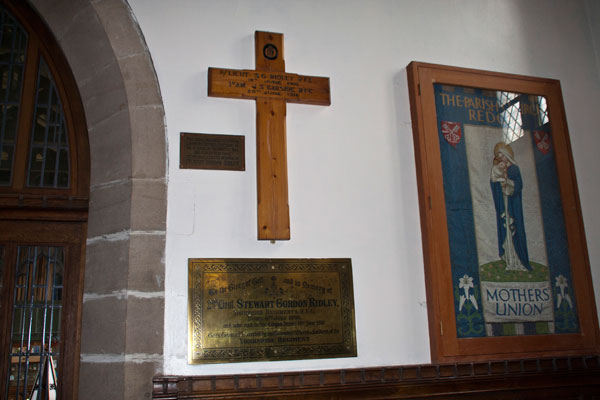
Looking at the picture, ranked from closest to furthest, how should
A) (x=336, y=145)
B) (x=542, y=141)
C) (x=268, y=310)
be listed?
(x=268, y=310)
(x=336, y=145)
(x=542, y=141)

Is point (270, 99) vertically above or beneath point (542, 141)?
above

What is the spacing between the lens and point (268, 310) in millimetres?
2750

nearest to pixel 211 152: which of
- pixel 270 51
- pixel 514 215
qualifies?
pixel 270 51

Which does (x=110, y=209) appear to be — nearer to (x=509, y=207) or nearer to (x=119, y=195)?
(x=119, y=195)

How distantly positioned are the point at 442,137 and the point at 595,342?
56.4 inches

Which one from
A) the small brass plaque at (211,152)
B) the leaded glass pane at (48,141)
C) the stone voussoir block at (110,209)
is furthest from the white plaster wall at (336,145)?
the leaded glass pane at (48,141)

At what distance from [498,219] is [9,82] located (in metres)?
2.81

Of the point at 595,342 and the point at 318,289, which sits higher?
the point at 318,289

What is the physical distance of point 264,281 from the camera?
9.11ft

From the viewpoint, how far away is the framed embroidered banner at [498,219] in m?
3.03

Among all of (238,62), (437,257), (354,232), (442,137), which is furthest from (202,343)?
(442,137)

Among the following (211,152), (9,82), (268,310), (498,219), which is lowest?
(268,310)

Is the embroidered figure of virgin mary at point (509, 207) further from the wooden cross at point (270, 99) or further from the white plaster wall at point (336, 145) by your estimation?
the wooden cross at point (270, 99)

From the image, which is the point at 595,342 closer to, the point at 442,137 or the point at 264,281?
the point at 442,137
